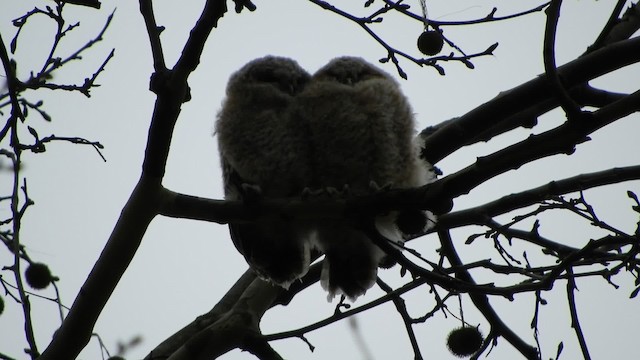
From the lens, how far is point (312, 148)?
3.20m

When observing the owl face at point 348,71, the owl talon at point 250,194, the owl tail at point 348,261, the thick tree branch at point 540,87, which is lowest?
the owl talon at point 250,194

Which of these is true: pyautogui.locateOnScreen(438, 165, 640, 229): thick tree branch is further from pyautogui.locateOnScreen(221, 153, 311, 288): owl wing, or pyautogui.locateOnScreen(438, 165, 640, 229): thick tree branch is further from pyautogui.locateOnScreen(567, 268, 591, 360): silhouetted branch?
pyautogui.locateOnScreen(221, 153, 311, 288): owl wing

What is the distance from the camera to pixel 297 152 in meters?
3.16

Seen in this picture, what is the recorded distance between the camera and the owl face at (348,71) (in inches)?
134

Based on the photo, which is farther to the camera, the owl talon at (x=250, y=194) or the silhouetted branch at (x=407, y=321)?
the silhouetted branch at (x=407, y=321)

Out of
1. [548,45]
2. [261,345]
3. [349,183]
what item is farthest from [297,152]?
[548,45]

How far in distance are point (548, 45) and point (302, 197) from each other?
110cm

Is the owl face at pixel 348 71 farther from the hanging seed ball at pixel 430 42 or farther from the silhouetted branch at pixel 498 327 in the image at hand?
the silhouetted branch at pixel 498 327

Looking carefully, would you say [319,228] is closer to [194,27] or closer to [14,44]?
[194,27]

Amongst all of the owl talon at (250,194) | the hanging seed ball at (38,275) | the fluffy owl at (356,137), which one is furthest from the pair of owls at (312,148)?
the hanging seed ball at (38,275)

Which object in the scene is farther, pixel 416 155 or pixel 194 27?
pixel 416 155

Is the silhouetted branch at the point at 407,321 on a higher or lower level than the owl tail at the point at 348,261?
lower

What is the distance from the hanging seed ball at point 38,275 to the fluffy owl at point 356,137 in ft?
4.31

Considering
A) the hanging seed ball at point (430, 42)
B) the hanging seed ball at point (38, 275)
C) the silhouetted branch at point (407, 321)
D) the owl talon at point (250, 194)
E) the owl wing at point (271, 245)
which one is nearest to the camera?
the owl talon at point (250, 194)
